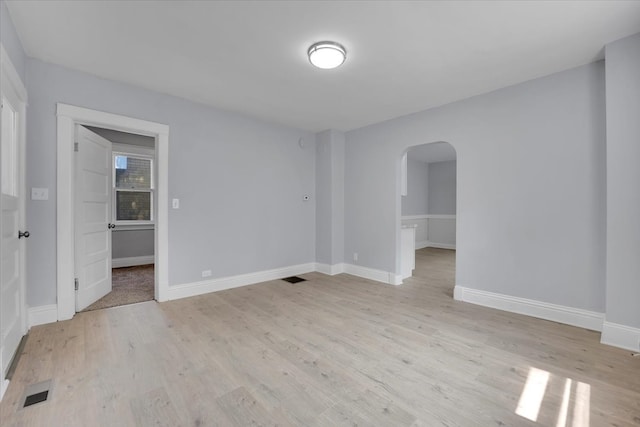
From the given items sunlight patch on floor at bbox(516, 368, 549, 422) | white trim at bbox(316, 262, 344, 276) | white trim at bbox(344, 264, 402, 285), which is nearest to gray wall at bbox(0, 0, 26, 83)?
sunlight patch on floor at bbox(516, 368, 549, 422)

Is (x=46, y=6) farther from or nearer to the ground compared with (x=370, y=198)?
farther from the ground

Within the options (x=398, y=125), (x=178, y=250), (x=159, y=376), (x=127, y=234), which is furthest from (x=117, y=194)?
(x=398, y=125)

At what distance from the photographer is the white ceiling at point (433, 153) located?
21.0 ft

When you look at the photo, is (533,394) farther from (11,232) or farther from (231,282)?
(11,232)

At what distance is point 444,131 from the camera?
3.71 meters

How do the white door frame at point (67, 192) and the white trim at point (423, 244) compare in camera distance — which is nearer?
the white door frame at point (67, 192)

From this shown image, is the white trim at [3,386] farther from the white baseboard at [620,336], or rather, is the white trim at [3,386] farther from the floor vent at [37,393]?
the white baseboard at [620,336]

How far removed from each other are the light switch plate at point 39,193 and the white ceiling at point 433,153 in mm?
6108

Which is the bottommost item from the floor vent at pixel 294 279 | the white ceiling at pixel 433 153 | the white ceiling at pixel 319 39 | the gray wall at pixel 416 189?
the floor vent at pixel 294 279

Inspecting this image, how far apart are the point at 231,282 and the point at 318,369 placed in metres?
2.37

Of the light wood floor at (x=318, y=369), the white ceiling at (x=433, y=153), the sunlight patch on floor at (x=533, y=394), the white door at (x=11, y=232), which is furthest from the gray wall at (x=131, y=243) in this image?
the sunlight patch on floor at (x=533, y=394)

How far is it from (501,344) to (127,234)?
6184 millimetres

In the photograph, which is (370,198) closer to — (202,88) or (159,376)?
(202,88)

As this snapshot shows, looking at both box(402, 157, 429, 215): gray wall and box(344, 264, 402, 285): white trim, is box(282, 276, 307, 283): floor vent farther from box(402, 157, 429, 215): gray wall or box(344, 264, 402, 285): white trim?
box(402, 157, 429, 215): gray wall
